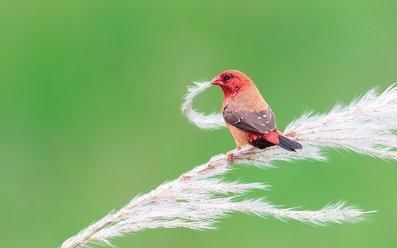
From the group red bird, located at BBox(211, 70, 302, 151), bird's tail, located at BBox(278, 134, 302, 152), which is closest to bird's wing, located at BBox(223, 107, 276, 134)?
red bird, located at BBox(211, 70, 302, 151)

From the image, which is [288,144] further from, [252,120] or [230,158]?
[252,120]

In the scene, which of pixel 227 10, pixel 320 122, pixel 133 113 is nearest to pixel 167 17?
pixel 227 10

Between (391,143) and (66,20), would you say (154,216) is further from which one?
(66,20)

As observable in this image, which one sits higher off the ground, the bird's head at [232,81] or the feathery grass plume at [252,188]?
the bird's head at [232,81]

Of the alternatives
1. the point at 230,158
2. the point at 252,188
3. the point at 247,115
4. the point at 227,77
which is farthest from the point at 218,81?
the point at 252,188

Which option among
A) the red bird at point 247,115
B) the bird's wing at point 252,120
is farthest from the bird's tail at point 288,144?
the bird's wing at point 252,120

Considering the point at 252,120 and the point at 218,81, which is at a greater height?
the point at 218,81

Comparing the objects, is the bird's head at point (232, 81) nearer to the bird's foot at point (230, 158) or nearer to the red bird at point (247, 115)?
the red bird at point (247, 115)
